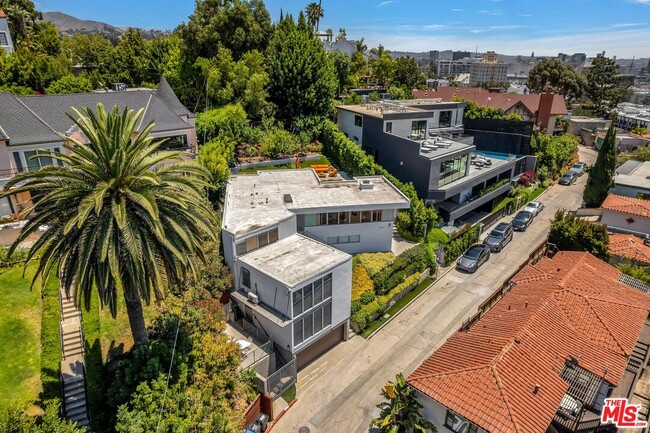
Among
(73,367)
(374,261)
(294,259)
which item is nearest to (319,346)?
(294,259)

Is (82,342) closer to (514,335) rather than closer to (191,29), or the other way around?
(514,335)

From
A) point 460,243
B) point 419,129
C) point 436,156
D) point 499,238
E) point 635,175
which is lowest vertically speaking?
point 499,238

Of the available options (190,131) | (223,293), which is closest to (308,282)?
(223,293)

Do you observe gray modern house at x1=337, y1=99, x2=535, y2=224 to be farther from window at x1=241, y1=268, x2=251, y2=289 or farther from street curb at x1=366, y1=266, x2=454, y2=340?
window at x1=241, y1=268, x2=251, y2=289

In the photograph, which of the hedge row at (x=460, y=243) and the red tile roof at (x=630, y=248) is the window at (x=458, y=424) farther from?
the red tile roof at (x=630, y=248)

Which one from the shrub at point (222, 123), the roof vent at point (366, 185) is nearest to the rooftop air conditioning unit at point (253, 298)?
the roof vent at point (366, 185)

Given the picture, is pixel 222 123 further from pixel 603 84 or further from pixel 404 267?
pixel 603 84
